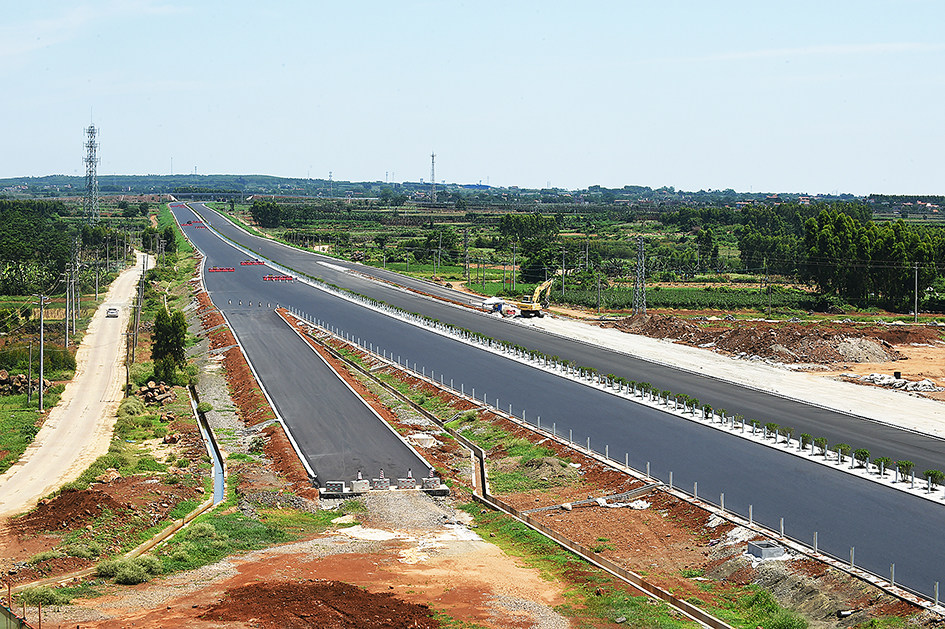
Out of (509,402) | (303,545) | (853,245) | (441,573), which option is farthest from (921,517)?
(853,245)

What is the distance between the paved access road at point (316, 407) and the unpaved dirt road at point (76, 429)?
1035cm

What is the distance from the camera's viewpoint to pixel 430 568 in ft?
117

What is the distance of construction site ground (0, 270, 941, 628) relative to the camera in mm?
30391

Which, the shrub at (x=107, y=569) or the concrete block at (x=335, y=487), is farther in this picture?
the concrete block at (x=335, y=487)

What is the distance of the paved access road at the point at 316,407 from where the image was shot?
50.1 metres

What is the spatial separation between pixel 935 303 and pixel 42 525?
99.2 m

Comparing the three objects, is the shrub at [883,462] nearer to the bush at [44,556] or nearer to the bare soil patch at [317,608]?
the bare soil patch at [317,608]

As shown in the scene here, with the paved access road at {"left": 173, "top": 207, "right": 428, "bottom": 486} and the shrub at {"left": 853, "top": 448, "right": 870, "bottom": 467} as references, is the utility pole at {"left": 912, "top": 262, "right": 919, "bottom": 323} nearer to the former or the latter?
the paved access road at {"left": 173, "top": 207, "right": 428, "bottom": 486}

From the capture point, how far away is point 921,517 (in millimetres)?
37969

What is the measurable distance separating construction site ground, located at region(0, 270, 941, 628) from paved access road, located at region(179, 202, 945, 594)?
2.44m

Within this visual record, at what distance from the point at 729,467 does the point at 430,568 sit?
1715 cm

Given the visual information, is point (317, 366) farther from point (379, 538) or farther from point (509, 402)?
point (379, 538)

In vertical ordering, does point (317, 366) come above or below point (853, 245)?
below

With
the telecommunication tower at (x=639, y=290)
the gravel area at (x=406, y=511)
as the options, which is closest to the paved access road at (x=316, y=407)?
the gravel area at (x=406, y=511)
